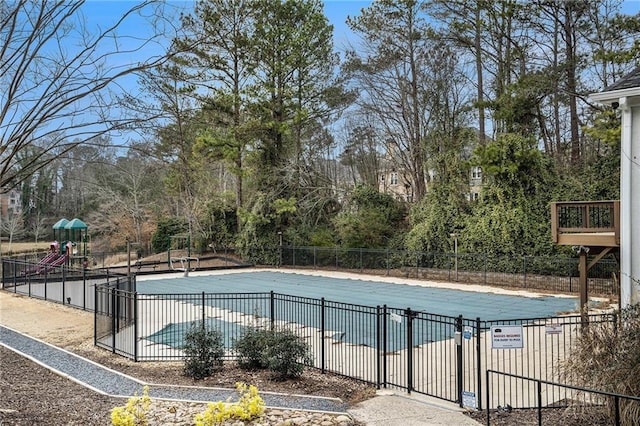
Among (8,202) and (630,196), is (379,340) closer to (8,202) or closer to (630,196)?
(630,196)

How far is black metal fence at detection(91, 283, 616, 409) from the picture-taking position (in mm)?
8258

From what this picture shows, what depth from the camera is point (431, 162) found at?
31.7m

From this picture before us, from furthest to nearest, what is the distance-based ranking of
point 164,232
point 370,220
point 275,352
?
point 164,232
point 370,220
point 275,352

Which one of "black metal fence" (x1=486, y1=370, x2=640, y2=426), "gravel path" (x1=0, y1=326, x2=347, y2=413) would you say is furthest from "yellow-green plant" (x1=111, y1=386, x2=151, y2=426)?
"black metal fence" (x1=486, y1=370, x2=640, y2=426)

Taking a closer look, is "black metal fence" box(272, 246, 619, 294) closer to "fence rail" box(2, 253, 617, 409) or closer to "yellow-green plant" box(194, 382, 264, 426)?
"fence rail" box(2, 253, 617, 409)

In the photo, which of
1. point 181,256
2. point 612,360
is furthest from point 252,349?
point 181,256

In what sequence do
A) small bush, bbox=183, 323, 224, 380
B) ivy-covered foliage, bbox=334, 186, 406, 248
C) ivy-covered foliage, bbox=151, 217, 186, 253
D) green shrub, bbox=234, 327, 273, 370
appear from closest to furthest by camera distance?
small bush, bbox=183, 323, 224, 380, green shrub, bbox=234, 327, 273, 370, ivy-covered foliage, bbox=334, 186, 406, 248, ivy-covered foliage, bbox=151, 217, 186, 253

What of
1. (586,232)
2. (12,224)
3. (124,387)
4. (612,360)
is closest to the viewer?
(612,360)

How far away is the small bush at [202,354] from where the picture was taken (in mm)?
9109

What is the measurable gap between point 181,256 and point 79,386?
3001 cm

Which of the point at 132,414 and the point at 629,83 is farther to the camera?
the point at 629,83

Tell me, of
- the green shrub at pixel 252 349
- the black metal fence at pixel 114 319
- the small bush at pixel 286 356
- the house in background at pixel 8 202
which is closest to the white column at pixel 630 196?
the small bush at pixel 286 356

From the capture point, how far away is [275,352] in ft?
29.7

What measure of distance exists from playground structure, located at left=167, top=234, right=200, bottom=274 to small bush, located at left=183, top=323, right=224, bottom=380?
67.8 ft
